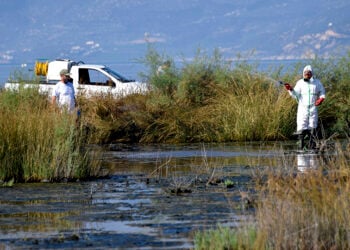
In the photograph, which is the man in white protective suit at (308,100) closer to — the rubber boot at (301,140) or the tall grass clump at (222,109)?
the rubber boot at (301,140)

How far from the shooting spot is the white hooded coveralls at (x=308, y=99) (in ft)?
80.0

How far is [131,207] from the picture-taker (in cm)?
1544

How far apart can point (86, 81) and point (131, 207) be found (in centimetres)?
2372

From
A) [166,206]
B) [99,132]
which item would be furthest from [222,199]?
[99,132]

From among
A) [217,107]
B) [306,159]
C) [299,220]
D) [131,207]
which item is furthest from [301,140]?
[299,220]

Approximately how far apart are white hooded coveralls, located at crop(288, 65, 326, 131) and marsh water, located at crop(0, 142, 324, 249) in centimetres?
206

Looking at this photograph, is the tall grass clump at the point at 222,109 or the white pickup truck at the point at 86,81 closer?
the tall grass clump at the point at 222,109

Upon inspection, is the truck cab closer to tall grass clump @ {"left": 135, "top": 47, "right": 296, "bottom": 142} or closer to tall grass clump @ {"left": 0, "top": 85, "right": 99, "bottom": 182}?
tall grass clump @ {"left": 135, "top": 47, "right": 296, "bottom": 142}

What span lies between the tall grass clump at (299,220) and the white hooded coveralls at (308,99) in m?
12.6

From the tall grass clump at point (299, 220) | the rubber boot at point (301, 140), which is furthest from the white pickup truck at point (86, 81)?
the tall grass clump at point (299, 220)

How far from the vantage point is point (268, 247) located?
11.2 m

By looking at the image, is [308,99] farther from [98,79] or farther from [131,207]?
[98,79]

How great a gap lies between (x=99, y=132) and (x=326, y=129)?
5738mm

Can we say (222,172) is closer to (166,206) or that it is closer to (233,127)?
(166,206)
